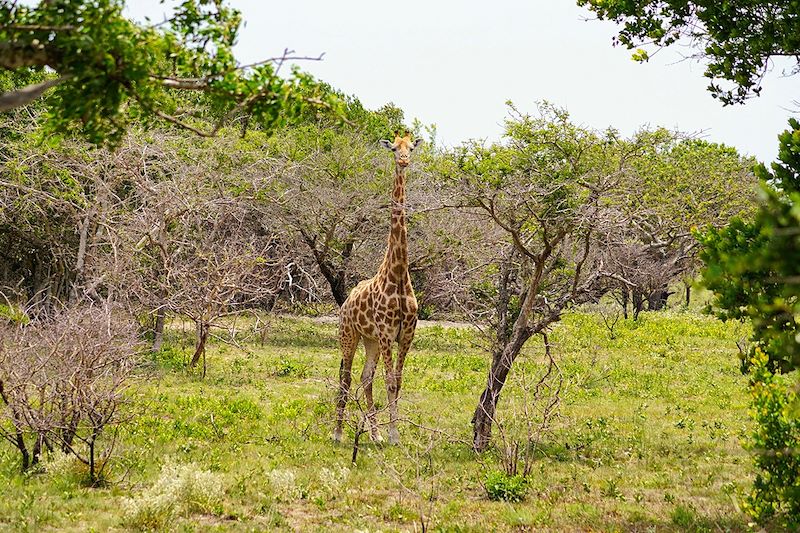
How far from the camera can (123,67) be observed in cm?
504

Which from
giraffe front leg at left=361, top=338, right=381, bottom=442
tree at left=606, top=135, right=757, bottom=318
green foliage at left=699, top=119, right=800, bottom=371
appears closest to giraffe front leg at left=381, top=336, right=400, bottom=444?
giraffe front leg at left=361, top=338, right=381, bottom=442

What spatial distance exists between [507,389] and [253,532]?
9688mm

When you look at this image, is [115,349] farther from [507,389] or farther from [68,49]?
[507,389]

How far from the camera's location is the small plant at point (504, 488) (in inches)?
396

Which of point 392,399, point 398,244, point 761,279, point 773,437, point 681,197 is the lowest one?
point 392,399

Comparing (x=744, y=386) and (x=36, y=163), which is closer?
(x=744, y=386)

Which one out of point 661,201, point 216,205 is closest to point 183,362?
point 216,205

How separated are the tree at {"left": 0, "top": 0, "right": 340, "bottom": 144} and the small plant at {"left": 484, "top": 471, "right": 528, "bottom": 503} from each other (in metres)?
5.84

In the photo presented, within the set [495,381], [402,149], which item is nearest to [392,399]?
[495,381]

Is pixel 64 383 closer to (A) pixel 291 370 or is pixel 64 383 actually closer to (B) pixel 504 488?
(B) pixel 504 488

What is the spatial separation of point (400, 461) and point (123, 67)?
8005mm

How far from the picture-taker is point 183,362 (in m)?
18.7

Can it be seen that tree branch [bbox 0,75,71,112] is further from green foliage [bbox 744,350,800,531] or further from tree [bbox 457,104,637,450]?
tree [bbox 457,104,637,450]

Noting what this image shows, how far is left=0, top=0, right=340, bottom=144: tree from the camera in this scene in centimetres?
482
